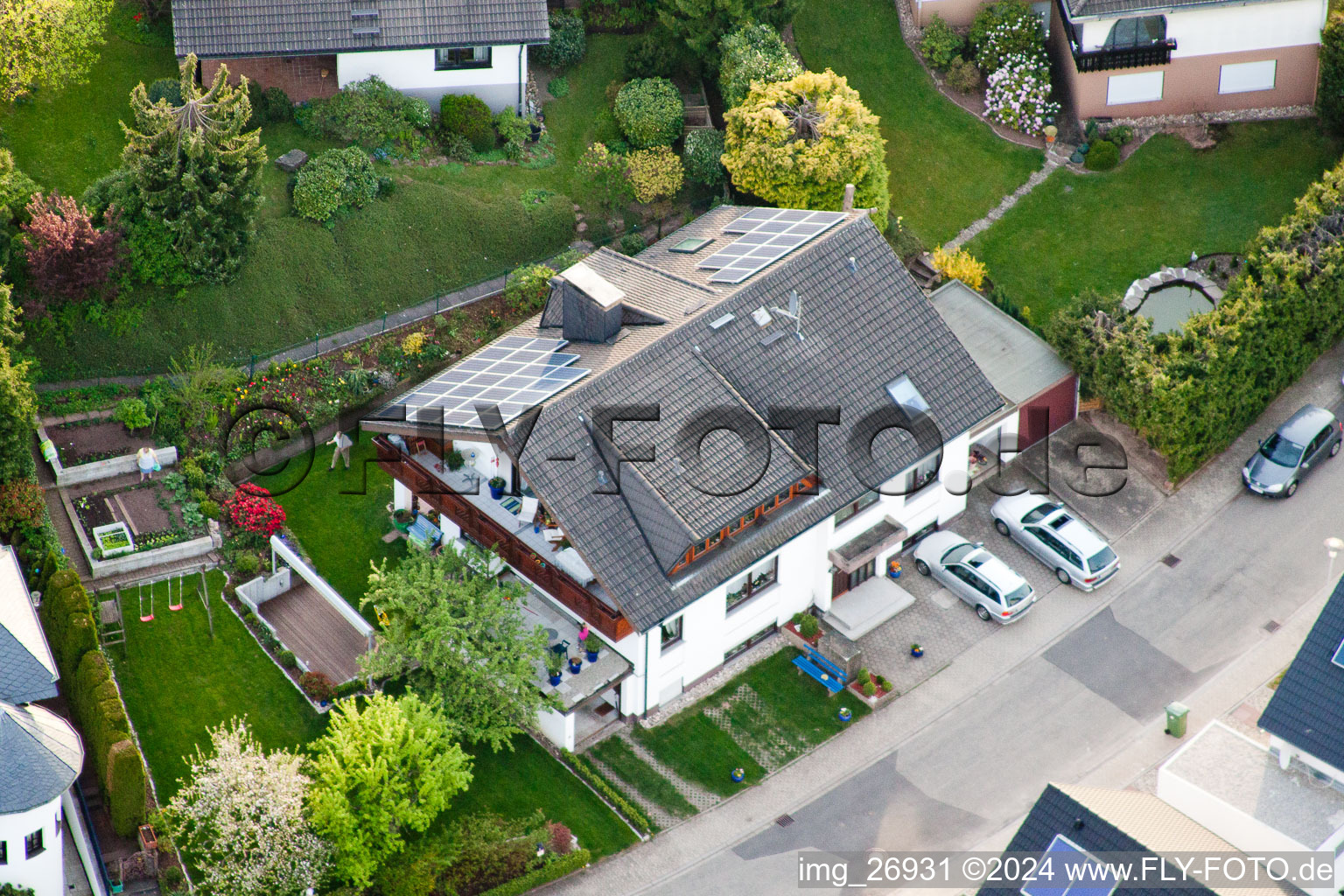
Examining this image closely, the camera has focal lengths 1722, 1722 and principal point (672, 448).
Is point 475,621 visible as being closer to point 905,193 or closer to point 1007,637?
point 1007,637

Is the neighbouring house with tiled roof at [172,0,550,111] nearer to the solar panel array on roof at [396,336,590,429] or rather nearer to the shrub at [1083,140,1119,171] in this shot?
the solar panel array on roof at [396,336,590,429]

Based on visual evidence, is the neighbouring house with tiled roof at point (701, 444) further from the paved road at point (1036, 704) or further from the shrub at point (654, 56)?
the shrub at point (654, 56)

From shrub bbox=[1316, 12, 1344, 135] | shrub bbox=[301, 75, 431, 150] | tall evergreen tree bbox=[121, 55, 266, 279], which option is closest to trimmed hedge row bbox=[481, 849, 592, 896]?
tall evergreen tree bbox=[121, 55, 266, 279]

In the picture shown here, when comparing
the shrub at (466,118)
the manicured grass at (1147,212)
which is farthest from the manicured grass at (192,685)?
the manicured grass at (1147,212)

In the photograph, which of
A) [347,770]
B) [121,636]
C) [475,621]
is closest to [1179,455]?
[475,621]

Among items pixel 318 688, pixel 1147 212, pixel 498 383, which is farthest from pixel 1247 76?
pixel 318 688

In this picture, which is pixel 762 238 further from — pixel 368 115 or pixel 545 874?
pixel 545 874
